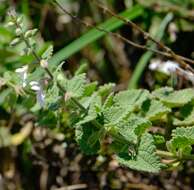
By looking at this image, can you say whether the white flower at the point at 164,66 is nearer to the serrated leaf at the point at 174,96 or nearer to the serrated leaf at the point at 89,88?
the serrated leaf at the point at 174,96

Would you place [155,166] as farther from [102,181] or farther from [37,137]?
→ [37,137]

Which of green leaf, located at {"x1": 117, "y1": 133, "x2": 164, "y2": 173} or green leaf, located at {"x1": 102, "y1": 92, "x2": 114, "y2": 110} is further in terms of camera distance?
green leaf, located at {"x1": 102, "y1": 92, "x2": 114, "y2": 110}

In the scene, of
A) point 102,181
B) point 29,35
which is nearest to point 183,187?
point 102,181

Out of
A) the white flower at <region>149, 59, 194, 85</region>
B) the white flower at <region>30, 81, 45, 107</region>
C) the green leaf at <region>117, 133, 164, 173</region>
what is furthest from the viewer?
the white flower at <region>149, 59, 194, 85</region>

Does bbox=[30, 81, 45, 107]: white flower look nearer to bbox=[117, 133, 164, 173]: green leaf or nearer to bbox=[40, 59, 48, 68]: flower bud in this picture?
bbox=[40, 59, 48, 68]: flower bud

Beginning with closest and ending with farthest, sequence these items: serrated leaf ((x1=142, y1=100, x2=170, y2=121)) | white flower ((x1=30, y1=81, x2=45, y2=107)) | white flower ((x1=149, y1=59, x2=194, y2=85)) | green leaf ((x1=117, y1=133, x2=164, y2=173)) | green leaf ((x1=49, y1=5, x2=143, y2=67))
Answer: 1. green leaf ((x1=117, y1=133, x2=164, y2=173))
2. white flower ((x1=30, y1=81, x2=45, y2=107))
3. serrated leaf ((x1=142, y1=100, x2=170, y2=121))
4. white flower ((x1=149, y1=59, x2=194, y2=85))
5. green leaf ((x1=49, y1=5, x2=143, y2=67))

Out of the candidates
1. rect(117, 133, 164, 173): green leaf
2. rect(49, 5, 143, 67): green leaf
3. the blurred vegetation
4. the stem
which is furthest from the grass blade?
rect(117, 133, 164, 173): green leaf
